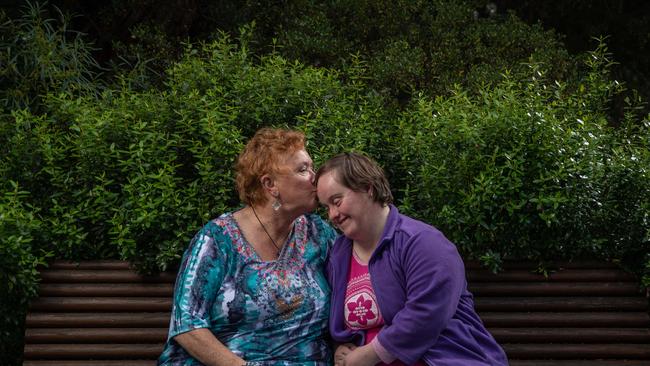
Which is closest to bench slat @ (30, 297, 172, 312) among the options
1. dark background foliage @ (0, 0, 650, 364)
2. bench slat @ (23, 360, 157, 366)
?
dark background foliage @ (0, 0, 650, 364)

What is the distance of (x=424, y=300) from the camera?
130 inches

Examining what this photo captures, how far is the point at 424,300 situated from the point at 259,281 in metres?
0.74

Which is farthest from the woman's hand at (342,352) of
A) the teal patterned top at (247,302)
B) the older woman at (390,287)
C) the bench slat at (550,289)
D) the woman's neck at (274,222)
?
the bench slat at (550,289)

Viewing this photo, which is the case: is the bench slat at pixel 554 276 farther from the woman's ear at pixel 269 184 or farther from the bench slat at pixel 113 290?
the bench slat at pixel 113 290

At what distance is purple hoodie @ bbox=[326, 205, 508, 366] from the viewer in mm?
3307

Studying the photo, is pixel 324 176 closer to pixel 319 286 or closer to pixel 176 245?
pixel 319 286

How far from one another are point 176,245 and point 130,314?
1.35 ft

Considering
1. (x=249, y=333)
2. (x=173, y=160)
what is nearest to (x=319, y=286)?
(x=249, y=333)

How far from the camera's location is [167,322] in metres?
4.41

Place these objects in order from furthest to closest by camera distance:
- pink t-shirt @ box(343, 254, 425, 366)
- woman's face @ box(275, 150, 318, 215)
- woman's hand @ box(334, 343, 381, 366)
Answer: woman's face @ box(275, 150, 318, 215) < pink t-shirt @ box(343, 254, 425, 366) < woman's hand @ box(334, 343, 381, 366)

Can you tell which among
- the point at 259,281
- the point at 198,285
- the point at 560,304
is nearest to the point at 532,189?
the point at 560,304

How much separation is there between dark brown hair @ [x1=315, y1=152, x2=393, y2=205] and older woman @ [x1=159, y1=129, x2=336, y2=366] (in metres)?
0.25

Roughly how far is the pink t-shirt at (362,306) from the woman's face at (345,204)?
198 mm

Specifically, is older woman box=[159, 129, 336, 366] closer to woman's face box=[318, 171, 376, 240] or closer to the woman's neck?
the woman's neck
